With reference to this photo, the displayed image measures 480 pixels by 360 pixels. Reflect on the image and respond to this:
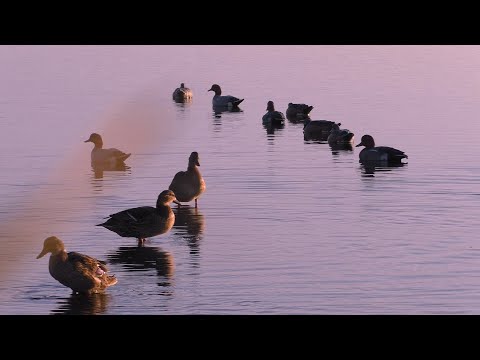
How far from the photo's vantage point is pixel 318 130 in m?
49.7

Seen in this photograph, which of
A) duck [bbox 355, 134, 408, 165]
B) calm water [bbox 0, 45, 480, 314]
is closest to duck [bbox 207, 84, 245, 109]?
calm water [bbox 0, 45, 480, 314]

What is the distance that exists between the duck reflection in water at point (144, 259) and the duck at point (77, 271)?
1808mm

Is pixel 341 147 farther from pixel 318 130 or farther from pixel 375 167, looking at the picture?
pixel 375 167

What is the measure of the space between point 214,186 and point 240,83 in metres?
36.0

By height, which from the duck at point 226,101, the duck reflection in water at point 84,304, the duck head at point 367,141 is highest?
the duck at point 226,101

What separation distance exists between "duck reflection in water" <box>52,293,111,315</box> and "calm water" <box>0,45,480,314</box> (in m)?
0.06

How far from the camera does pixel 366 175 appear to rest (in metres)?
39.9

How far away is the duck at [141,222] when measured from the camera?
28.6 metres

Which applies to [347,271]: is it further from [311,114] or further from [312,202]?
[311,114]

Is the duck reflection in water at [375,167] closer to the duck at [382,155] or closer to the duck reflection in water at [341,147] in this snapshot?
the duck at [382,155]

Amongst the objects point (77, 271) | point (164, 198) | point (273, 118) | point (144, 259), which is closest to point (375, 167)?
point (273, 118)

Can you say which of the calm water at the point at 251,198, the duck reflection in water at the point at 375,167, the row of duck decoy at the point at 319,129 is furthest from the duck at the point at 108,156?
the row of duck decoy at the point at 319,129

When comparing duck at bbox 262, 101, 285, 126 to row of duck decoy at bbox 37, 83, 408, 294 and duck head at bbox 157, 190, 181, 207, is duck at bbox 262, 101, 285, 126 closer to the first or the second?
row of duck decoy at bbox 37, 83, 408, 294

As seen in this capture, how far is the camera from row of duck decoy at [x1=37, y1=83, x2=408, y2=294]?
23.9 metres
